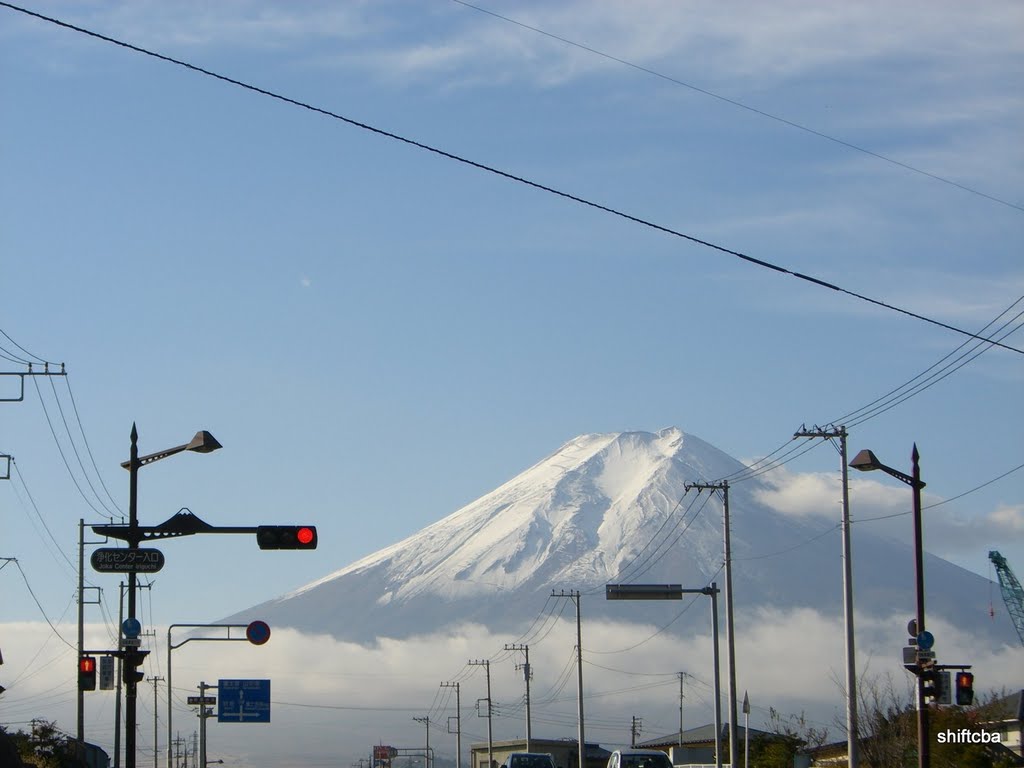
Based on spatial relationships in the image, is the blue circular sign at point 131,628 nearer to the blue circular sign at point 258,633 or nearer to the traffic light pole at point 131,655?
the traffic light pole at point 131,655

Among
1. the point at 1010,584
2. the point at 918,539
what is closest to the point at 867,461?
the point at 918,539

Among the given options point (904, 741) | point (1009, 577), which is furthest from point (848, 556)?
point (1009, 577)

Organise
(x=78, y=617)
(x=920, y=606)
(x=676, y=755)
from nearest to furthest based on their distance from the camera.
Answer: (x=920, y=606) < (x=78, y=617) < (x=676, y=755)

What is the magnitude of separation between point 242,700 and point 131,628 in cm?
1898

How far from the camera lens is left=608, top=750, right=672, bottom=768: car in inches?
1708

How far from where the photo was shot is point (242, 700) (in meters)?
51.8

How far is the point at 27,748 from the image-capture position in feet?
163

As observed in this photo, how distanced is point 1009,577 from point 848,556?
154834mm

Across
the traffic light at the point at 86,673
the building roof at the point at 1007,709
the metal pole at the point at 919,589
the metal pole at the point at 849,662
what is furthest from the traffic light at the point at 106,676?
the building roof at the point at 1007,709

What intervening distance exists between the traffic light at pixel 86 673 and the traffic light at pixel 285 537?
27.1 feet

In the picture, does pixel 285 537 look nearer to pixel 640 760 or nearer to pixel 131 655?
pixel 131 655

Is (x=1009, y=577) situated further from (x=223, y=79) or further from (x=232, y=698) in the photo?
(x=223, y=79)

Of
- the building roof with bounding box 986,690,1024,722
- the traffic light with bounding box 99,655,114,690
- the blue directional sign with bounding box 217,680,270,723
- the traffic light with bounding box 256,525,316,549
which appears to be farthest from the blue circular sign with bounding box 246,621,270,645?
the building roof with bounding box 986,690,1024,722

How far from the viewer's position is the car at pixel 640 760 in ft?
142
